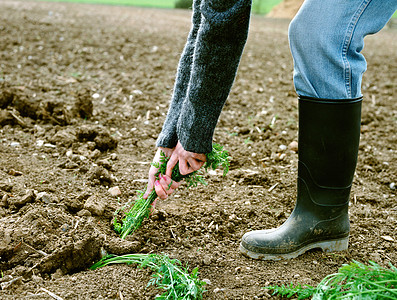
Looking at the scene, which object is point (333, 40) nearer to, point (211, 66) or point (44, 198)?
point (211, 66)

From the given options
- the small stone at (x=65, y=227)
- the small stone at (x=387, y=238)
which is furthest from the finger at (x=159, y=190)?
the small stone at (x=387, y=238)

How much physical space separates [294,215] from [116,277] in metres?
0.89

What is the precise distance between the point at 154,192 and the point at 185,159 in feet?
1.16

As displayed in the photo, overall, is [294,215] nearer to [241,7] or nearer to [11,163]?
[241,7]

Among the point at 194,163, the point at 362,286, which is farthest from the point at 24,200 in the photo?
the point at 362,286

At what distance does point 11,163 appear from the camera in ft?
8.71

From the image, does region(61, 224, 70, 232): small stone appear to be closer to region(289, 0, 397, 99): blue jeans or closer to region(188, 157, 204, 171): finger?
region(188, 157, 204, 171): finger

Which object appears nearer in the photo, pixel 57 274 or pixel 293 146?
pixel 57 274

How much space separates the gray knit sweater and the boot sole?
2.01ft

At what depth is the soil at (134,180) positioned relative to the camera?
6.08 ft

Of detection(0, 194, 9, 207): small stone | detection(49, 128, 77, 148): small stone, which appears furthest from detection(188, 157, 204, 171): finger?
detection(49, 128, 77, 148): small stone

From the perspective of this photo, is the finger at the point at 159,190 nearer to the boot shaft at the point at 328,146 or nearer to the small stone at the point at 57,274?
the small stone at the point at 57,274

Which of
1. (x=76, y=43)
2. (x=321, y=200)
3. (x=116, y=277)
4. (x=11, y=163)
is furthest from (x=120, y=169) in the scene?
(x=76, y=43)

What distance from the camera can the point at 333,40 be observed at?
1.71 meters
